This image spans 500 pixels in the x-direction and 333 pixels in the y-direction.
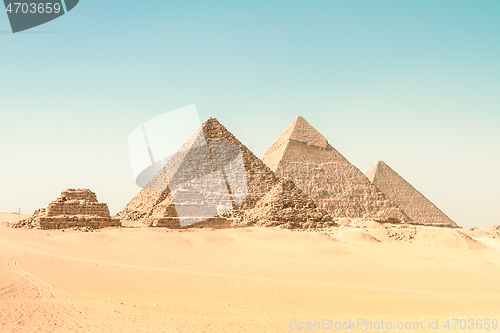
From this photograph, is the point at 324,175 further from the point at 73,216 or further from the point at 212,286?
the point at 212,286

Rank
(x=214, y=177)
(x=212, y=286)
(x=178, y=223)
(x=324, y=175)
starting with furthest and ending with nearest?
(x=324, y=175), (x=214, y=177), (x=178, y=223), (x=212, y=286)

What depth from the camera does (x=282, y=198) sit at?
2936cm

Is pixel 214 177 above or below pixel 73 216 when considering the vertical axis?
above

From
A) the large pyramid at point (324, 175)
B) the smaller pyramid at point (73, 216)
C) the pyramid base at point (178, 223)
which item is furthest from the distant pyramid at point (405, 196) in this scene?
the smaller pyramid at point (73, 216)

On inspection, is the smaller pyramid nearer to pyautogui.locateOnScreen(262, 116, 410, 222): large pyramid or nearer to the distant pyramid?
pyautogui.locateOnScreen(262, 116, 410, 222): large pyramid

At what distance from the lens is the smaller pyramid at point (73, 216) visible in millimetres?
21812

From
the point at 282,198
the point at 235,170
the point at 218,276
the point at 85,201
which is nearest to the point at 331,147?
the point at 235,170

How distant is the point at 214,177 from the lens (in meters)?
41.4

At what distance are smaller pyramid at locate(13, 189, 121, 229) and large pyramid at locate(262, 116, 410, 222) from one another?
130ft

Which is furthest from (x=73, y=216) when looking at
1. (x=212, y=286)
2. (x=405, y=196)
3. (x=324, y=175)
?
(x=405, y=196)

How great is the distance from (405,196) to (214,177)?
51.9 m

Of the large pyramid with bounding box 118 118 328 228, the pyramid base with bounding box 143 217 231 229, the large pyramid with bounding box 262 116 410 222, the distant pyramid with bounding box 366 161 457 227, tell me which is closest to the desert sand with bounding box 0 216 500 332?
the pyramid base with bounding box 143 217 231 229

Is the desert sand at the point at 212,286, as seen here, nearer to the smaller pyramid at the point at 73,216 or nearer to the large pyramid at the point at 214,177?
the smaller pyramid at the point at 73,216

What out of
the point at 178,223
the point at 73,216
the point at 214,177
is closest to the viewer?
the point at 73,216
